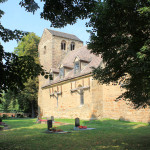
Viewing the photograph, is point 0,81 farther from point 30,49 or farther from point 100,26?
point 30,49

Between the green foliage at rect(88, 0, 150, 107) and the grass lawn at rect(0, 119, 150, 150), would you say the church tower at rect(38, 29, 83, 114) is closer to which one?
the grass lawn at rect(0, 119, 150, 150)

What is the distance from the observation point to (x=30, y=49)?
4200cm

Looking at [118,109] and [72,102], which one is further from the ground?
[72,102]

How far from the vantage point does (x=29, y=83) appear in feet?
128

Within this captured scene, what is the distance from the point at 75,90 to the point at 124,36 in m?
18.8

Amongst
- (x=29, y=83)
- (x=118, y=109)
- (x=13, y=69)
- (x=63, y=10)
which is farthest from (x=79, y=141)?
(x=29, y=83)

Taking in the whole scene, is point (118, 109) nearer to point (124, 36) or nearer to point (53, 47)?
point (124, 36)

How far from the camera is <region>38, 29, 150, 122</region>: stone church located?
21250 millimetres

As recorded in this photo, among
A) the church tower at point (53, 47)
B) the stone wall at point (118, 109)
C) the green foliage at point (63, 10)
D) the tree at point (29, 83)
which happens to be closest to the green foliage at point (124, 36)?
the green foliage at point (63, 10)

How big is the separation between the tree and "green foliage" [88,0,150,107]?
29838 millimetres

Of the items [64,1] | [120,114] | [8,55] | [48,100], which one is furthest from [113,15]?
[48,100]

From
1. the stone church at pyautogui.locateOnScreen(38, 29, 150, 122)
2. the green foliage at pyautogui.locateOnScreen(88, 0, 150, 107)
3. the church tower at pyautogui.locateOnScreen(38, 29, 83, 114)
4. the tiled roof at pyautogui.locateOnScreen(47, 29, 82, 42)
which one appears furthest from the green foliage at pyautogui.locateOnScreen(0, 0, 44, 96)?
the tiled roof at pyautogui.locateOnScreen(47, 29, 82, 42)

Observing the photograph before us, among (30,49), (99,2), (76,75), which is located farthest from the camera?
(30,49)

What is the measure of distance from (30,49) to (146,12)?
123 feet
